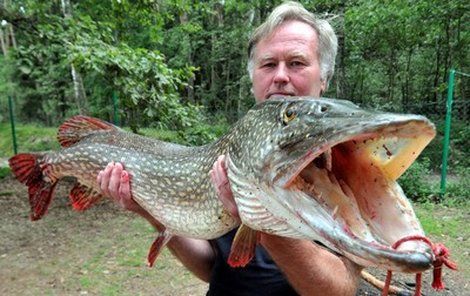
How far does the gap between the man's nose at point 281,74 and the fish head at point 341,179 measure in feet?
1.91

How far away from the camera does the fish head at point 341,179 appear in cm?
94

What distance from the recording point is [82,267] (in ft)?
15.5

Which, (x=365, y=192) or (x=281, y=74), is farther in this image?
(x=281, y=74)

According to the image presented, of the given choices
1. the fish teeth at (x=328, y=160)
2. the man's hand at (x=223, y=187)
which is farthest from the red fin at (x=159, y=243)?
the fish teeth at (x=328, y=160)

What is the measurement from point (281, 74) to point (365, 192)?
0.88 m

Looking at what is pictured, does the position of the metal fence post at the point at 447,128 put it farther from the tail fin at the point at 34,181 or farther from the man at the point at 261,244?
the tail fin at the point at 34,181

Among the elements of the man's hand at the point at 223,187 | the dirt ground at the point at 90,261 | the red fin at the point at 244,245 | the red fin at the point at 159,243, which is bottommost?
the dirt ground at the point at 90,261

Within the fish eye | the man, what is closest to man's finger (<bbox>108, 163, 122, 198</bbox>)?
the man

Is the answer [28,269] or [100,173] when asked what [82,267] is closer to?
[28,269]

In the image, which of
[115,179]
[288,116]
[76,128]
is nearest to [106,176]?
[115,179]

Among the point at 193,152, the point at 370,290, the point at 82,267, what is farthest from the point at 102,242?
the point at 193,152

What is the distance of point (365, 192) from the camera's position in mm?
1118

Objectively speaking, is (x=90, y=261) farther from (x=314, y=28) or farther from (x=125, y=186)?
(x=314, y=28)

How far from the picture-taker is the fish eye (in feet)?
4.00
